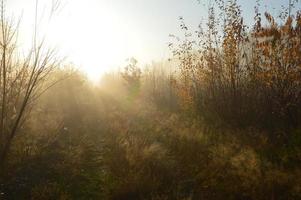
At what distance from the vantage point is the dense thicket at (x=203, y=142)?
6129 mm

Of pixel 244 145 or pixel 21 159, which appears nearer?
Answer: pixel 21 159

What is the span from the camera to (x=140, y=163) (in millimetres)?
7309

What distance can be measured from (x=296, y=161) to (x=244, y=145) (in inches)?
53.8

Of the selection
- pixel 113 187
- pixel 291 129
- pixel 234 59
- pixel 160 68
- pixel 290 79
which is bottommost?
pixel 113 187

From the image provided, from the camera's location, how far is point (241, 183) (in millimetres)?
6000

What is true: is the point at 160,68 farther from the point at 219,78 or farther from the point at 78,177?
the point at 78,177

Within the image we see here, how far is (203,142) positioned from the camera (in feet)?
28.7

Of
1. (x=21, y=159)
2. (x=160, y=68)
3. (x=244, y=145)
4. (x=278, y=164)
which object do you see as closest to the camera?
(x=278, y=164)

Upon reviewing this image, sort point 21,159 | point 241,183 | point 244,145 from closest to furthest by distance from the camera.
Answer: point 241,183, point 21,159, point 244,145

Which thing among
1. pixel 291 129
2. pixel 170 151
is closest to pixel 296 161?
pixel 291 129

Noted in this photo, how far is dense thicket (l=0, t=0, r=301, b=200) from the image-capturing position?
6129mm

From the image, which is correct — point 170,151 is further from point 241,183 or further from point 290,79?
point 290,79

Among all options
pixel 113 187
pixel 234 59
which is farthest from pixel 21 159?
pixel 234 59

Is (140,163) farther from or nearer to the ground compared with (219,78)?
nearer to the ground
